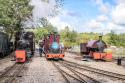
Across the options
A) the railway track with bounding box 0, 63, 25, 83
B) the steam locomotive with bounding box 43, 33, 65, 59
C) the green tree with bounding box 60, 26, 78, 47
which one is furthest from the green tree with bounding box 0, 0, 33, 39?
the green tree with bounding box 60, 26, 78, 47

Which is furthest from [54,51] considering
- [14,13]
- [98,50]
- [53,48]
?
[14,13]

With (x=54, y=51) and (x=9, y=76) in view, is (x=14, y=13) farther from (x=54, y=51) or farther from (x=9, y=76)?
(x=9, y=76)

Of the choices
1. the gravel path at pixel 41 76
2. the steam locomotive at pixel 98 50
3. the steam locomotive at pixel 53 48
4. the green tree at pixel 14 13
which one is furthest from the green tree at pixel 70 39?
the gravel path at pixel 41 76

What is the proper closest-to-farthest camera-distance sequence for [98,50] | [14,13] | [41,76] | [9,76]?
[9,76] → [41,76] → [98,50] → [14,13]

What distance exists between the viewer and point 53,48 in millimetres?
36469

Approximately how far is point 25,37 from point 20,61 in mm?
8454

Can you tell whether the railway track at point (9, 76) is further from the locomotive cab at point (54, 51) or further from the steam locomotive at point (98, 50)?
the steam locomotive at point (98, 50)

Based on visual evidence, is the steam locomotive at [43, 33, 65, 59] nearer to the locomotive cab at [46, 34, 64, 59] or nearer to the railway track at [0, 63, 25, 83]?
the locomotive cab at [46, 34, 64, 59]

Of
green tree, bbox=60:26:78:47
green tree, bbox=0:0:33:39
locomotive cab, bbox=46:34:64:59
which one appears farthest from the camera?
green tree, bbox=60:26:78:47

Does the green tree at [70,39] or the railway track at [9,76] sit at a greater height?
the green tree at [70,39]

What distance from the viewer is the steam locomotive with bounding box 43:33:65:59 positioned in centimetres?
3616

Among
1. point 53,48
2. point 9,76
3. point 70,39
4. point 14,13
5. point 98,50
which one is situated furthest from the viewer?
point 70,39

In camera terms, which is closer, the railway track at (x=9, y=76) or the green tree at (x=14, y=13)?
the railway track at (x=9, y=76)

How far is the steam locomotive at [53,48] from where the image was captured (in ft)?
119
